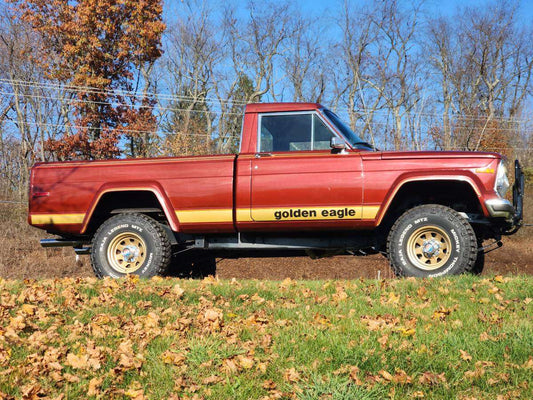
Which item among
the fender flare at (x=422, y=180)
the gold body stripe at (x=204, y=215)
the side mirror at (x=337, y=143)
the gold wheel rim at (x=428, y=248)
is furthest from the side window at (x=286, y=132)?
the gold wheel rim at (x=428, y=248)

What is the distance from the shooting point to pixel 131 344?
3.33 metres

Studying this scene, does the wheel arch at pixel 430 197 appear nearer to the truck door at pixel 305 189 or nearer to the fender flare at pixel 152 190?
the truck door at pixel 305 189

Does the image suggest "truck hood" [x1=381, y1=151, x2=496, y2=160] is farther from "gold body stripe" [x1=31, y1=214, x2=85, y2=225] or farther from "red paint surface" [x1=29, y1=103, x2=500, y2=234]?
"gold body stripe" [x1=31, y1=214, x2=85, y2=225]

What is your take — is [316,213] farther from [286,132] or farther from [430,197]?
[430,197]

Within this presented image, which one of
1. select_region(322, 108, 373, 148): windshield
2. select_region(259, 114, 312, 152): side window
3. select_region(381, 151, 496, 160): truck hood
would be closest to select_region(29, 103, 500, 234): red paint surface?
select_region(381, 151, 496, 160): truck hood

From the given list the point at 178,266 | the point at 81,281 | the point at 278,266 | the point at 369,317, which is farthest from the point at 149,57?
the point at 369,317

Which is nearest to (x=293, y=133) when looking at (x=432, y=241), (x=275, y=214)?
(x=275, y=214)

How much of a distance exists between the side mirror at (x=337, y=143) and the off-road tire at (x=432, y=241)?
113 centimetres

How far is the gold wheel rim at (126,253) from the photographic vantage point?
20.9ft

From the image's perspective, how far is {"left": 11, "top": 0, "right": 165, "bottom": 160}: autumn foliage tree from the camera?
23172 millimetres

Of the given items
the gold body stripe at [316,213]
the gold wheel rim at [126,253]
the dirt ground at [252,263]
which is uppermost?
the gold body stripe at [316,213]

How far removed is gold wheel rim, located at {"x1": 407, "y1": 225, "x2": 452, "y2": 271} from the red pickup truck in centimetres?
1

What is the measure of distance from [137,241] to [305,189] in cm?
237

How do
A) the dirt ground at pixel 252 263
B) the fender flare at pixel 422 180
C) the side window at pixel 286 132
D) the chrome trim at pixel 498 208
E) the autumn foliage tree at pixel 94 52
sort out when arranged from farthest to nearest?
the autumn foliage tree at pixel 94 52
the dirt ground at pixel 252 263
the side window at pixel 286 132
the fender flare at pixel 422 180
the chrome trim at pixel 498 208
